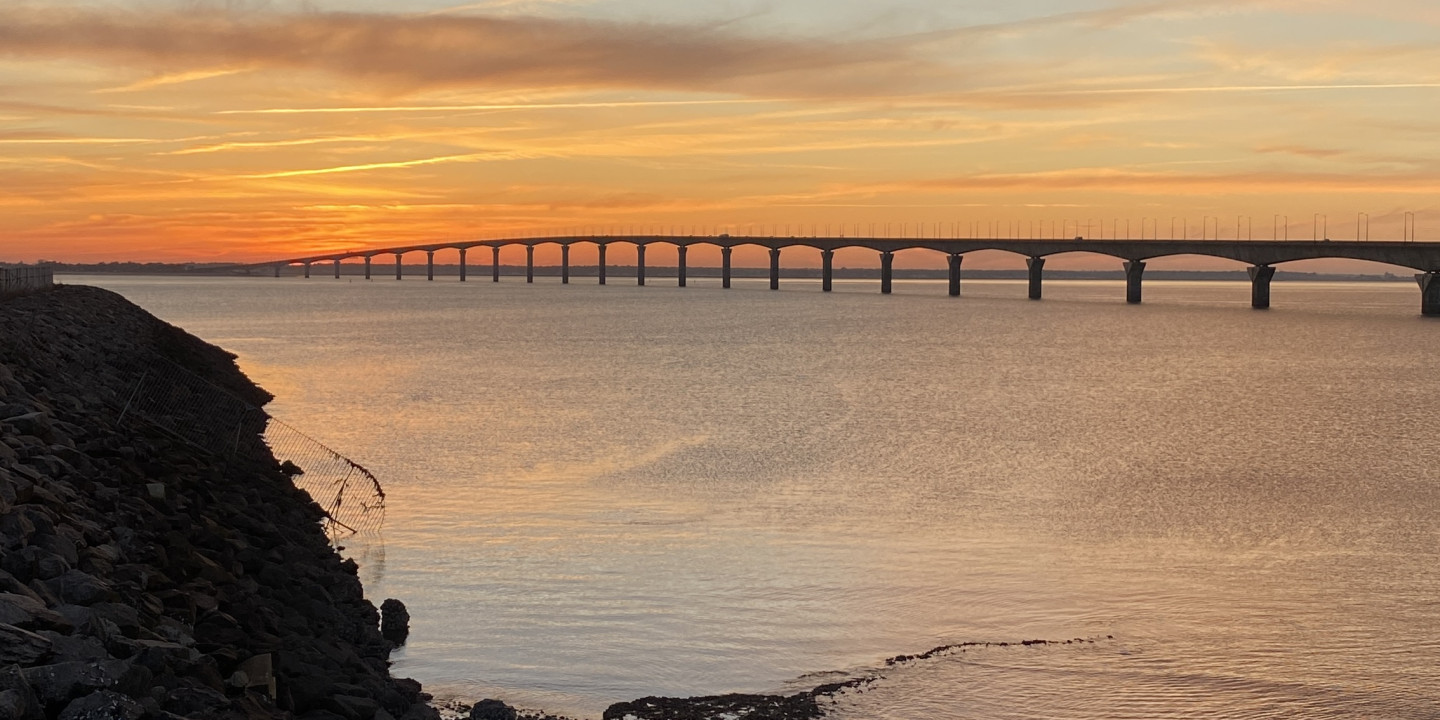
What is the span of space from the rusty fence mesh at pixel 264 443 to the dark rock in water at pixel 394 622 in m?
6.32

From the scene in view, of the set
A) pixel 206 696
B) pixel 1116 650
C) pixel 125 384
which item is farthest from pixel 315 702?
pixel 125 384

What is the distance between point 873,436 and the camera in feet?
130

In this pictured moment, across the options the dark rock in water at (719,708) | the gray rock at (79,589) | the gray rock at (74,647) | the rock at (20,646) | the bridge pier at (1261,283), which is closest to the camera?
the rock at (20,646)

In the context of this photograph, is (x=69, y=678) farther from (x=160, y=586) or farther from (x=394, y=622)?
(x=394, y=622)

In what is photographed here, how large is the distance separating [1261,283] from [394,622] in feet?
544

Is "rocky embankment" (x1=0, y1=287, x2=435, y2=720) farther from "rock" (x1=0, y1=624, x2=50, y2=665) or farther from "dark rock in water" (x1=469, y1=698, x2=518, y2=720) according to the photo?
"dark rock in water" (x1=469, y1=698, x2=518, y2=720)

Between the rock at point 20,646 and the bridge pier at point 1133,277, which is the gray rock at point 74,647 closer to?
the rock at point 20,646

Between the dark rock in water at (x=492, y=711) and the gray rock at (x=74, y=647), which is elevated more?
the gray rock at (x=74, y=647)

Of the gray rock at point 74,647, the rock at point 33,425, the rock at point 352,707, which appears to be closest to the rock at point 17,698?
the gray rock at point 74,647

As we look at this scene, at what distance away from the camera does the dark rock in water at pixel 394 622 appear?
16453 mm

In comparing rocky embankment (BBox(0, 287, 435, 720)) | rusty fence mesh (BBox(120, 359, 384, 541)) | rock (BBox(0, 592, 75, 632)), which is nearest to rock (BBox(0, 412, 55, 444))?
rocky embankment (BBox(0, 287, 435, 720))

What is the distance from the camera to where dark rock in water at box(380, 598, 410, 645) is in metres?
16.5

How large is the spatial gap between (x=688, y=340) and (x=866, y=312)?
67341 millimetres

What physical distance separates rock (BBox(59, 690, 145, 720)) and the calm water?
5.62 metres
